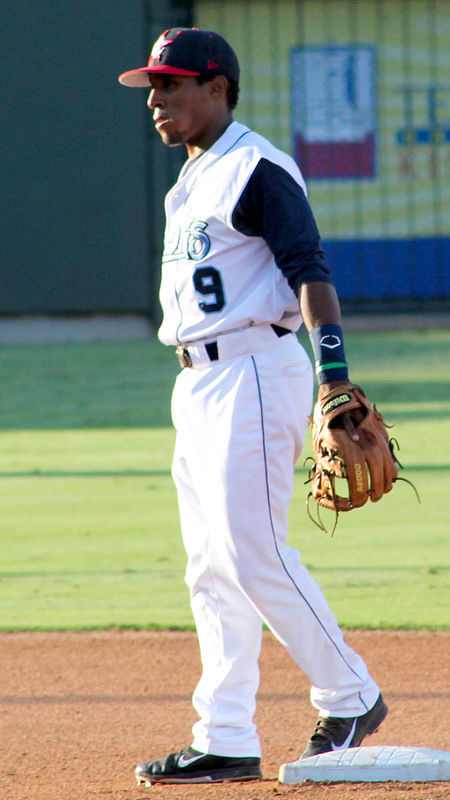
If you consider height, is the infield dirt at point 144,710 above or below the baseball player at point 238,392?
below

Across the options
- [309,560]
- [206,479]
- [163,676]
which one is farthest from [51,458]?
[206,479]

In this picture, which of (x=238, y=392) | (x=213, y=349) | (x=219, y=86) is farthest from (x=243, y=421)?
(x=219, y=86)

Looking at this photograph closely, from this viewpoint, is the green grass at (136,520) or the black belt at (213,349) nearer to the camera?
the black belt at (213,349)

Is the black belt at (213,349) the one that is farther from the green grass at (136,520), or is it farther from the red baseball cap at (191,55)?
the green grass at (136,520)

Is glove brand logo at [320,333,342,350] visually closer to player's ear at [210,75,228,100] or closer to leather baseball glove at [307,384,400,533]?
leather baseball glove at [307,384,400,533]

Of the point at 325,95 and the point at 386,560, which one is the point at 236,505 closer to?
the point at 386,560

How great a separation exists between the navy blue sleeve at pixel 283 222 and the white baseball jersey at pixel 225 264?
0.9 inches

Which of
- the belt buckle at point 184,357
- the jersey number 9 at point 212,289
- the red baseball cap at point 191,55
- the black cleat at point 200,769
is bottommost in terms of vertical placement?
the black cleat at point 200,769

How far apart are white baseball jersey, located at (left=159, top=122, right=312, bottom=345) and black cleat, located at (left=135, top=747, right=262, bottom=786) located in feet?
3.68

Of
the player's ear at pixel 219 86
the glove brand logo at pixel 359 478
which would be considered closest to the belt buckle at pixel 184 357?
the glove brand logo at pixel 359 478

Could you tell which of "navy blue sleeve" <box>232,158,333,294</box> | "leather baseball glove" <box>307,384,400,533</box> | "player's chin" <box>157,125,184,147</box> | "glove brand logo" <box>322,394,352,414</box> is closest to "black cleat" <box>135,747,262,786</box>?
"leather baseball glove" <box>307,384,400,533</box>

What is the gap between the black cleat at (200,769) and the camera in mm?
3164

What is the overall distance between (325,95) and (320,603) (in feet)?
40.7

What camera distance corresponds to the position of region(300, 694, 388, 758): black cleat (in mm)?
3201
